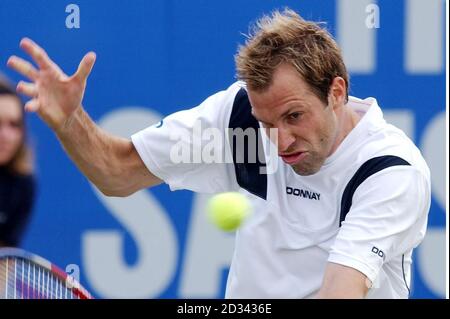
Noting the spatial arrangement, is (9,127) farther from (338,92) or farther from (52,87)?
(338,92)

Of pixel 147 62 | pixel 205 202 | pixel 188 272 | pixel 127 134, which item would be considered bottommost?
pixel 188 272

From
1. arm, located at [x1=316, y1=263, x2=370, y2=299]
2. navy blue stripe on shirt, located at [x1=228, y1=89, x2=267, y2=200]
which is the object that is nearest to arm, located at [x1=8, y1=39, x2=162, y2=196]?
navy blue stripe on shirt, located at [x1=228, y1=89, x2=267, y2=200]

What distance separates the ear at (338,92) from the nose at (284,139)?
198 mm

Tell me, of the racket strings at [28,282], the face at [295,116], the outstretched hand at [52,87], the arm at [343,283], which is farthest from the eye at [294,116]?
the racket strings at [28,282]

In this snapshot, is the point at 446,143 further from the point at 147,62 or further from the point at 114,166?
the point at 114,166

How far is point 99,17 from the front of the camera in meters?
4.97

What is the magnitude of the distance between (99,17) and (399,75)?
4.61 feet

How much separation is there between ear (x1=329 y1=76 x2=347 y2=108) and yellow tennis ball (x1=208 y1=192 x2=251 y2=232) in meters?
0.42

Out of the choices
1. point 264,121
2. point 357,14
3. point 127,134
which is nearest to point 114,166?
point 264,121

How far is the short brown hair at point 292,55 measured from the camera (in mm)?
3279

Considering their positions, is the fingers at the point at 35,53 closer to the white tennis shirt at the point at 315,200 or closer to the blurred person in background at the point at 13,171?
the white tennis shirt at the point at 315,200
